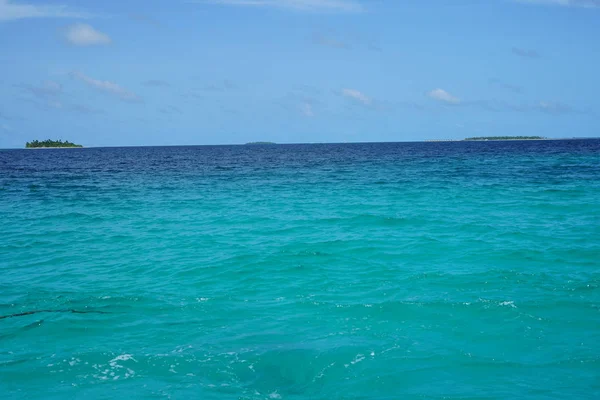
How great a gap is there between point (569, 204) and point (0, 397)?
26.4 metres

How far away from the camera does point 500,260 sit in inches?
616

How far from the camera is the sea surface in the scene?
341 inches

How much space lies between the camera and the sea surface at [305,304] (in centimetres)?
866

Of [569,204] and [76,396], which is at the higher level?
[569,204]

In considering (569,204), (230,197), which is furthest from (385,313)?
(230,197)

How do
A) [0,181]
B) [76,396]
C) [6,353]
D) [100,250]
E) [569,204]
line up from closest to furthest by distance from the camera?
[76,396], [6,353], [100,250], [569,204], [0,181]

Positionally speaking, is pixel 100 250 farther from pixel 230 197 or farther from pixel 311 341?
pixel 230 197

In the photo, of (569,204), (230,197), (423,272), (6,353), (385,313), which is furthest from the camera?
(230,197)

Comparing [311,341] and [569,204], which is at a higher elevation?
[569,204]

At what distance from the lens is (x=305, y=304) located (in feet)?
40.3

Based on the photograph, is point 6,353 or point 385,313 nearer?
point 6,353

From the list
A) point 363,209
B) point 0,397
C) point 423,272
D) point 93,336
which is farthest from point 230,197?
point 0,397

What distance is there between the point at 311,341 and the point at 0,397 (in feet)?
18.5

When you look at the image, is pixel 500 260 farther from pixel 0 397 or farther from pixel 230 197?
pixel 230 197
